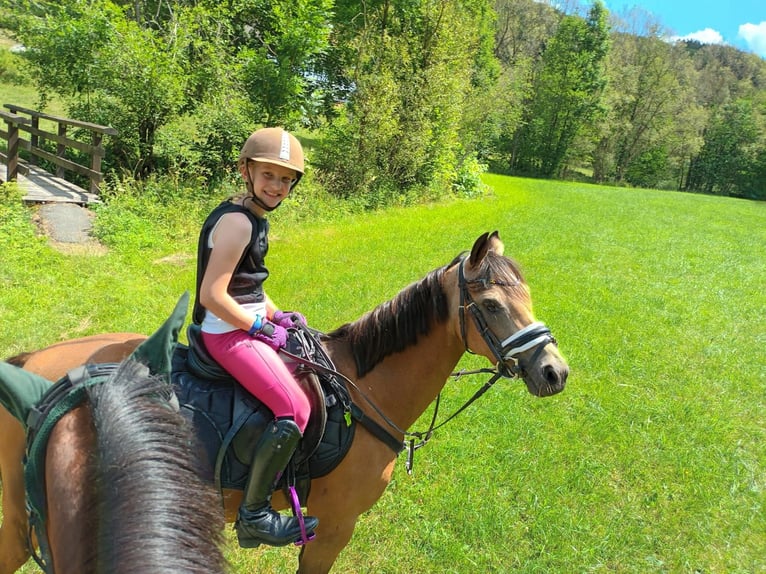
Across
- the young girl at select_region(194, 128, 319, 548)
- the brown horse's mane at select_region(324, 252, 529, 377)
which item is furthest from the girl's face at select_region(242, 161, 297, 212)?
the brown horse's mane at select_region(324, 252, 529, 377)

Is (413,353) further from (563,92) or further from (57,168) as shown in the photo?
(563,92)

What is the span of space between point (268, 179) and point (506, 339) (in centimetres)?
154

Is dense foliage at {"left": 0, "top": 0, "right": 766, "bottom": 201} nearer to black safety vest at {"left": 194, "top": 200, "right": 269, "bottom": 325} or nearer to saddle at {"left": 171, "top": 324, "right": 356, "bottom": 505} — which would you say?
black safety vest at {"left": 194, "top": 200, "right": 269, "bottom": 325}

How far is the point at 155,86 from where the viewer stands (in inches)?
401

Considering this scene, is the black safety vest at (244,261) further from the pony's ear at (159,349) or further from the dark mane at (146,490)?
the dark mane at (146,490)

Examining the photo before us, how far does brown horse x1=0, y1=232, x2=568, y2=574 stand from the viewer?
2.35 meters

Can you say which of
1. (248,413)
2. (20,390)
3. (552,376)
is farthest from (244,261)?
(552,376)

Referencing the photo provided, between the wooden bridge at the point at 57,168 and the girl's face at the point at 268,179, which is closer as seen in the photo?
the girl's face at the point at 268,179

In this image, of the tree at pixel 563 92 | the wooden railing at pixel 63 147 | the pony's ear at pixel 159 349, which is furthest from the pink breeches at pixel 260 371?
the tree at pixel 563 92

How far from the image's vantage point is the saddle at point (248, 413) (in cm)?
221

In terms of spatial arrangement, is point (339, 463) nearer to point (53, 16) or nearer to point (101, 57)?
point (101, 57)

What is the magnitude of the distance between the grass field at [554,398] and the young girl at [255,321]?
1090 millimetres

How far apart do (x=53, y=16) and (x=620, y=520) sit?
574 inches

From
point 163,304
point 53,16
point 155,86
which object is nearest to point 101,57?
point 155,86
